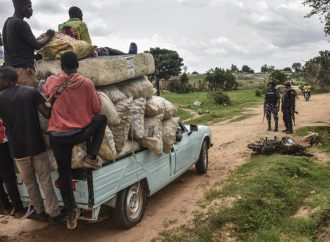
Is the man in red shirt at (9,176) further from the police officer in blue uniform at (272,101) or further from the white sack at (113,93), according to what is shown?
the police officer in blue uniform at (272,101)

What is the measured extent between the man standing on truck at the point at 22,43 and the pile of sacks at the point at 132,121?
213 mm

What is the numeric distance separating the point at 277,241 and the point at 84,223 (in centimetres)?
272

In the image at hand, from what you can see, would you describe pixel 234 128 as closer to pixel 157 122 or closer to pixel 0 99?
pixel 157 122

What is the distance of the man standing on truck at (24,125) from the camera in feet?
16.3

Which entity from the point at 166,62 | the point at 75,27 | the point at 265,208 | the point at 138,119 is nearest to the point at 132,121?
the point at 138,119

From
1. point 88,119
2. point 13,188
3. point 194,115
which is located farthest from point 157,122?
point 194,115

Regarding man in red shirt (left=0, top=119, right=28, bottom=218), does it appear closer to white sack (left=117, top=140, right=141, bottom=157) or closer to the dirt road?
the dirt road

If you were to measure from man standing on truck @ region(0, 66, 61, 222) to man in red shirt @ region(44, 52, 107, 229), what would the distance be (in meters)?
0.19

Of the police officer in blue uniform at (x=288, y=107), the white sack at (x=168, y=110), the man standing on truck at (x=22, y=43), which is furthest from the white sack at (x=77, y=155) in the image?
the police officer in blue uniform at (x=288, y=107)

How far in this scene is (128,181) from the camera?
19.1 ft

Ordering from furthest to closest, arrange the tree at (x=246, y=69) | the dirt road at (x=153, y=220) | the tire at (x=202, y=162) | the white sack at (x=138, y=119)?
1. the tree at (x=246, y=69)
2. the tire at (x=202, y=162)
3. the white sack at (x=138, y=119)
4. the dirt road at (x=153, y=220)

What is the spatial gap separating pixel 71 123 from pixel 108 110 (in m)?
0.61

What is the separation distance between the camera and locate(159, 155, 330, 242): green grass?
572cm

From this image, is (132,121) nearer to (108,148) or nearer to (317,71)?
(108,148)
